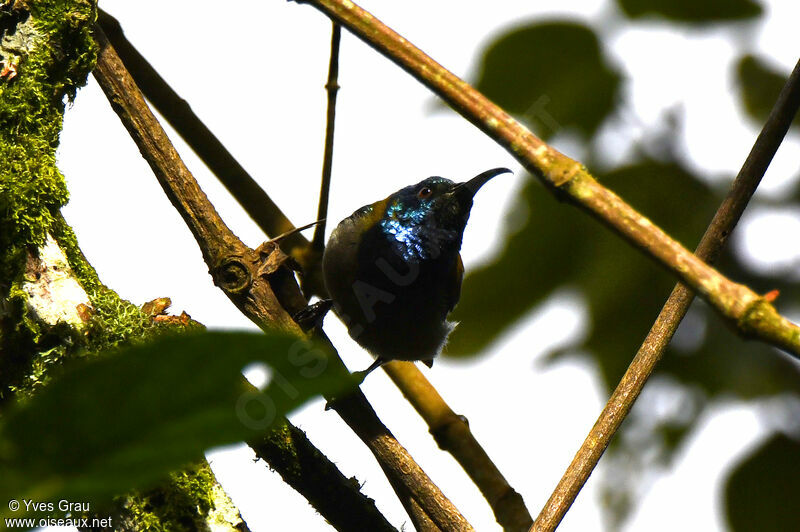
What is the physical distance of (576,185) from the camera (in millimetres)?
1381

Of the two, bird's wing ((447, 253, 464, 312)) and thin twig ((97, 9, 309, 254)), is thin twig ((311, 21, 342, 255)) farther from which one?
bird's wing ((447, 253, 464, 312))

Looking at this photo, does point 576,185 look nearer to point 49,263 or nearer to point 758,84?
point 49,263

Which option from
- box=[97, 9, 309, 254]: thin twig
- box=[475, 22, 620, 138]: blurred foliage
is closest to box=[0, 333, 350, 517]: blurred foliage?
box=[475, 22, 620, 138]: blurred foliage

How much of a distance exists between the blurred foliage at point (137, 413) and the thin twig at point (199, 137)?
2871 mm

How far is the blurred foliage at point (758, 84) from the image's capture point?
2940 millimetres

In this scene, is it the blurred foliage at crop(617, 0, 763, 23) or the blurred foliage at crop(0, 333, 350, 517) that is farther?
the blurred foliage at crop(617, 0, 763, 23)

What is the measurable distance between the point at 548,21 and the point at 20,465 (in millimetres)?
2247

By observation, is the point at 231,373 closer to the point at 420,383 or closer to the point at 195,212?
the point at 195,212

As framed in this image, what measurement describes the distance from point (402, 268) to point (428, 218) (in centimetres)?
38

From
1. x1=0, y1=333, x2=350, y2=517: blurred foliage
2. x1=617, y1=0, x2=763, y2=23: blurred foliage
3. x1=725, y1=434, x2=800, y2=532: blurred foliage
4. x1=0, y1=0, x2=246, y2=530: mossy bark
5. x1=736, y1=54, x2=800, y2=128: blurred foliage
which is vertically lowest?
x1=725, y1=434, x2=800, y2=532: blurred foliage

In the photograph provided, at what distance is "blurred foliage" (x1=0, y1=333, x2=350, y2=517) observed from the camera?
2.17 feet

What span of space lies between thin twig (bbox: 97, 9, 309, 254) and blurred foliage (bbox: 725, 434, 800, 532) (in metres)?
2.13

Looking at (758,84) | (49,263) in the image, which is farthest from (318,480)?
(758,84)

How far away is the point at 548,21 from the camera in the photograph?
2.54 meters
